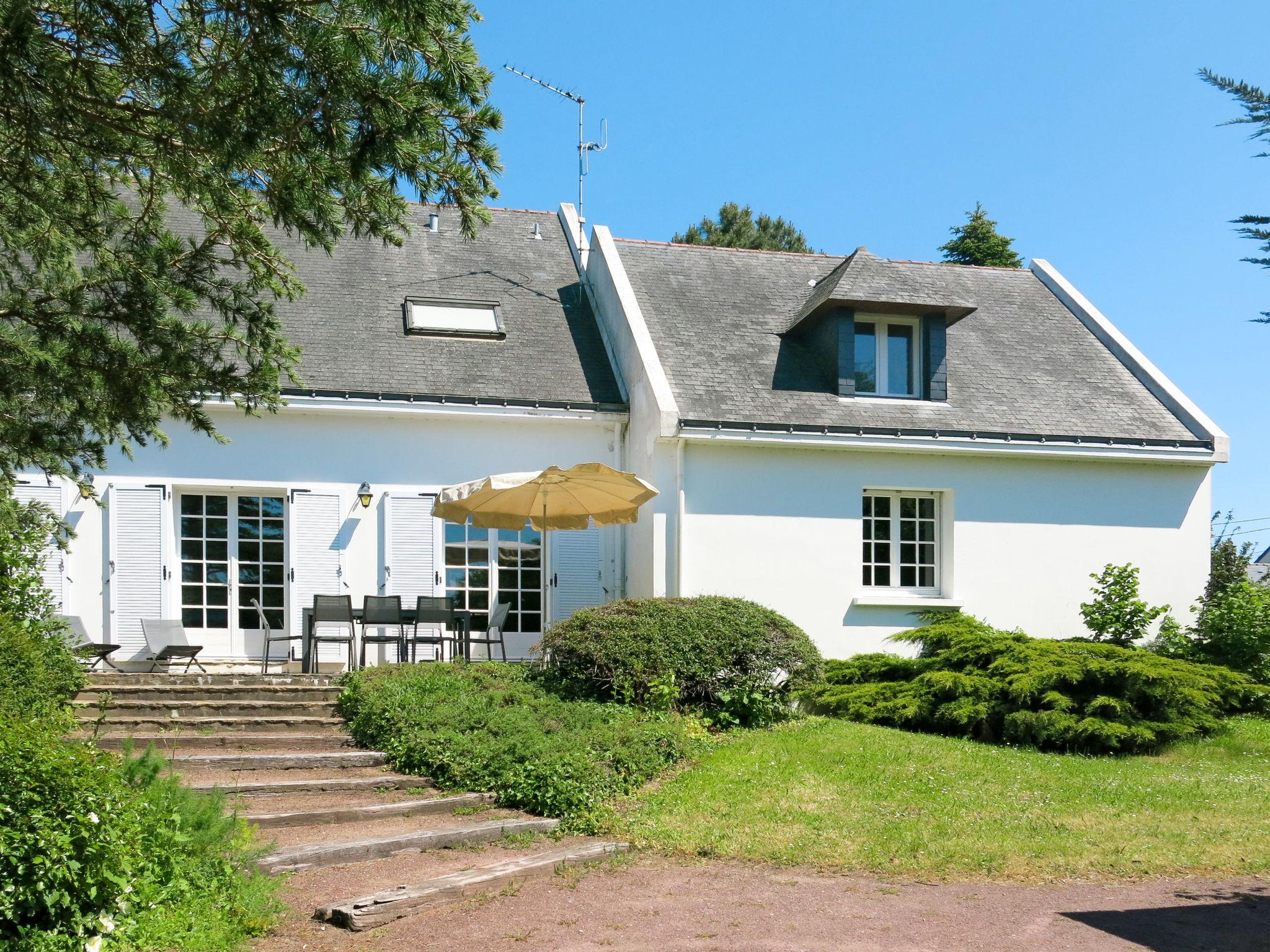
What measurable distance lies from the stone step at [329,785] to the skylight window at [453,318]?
7.69 metres

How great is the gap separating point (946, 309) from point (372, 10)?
36.7 feet

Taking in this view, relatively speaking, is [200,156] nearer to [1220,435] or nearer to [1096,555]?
[1096,555]

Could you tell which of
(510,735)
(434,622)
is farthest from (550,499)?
(510,735)

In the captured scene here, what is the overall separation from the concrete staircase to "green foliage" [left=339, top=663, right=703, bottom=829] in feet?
0.67

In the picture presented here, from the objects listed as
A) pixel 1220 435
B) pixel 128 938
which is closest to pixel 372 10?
pixel 128 938

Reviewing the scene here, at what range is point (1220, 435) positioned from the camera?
1469cm

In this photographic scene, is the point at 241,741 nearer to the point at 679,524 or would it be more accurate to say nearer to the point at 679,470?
the point at 679,524

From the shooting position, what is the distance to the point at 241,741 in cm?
994

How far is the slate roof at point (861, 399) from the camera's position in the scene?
14.2m

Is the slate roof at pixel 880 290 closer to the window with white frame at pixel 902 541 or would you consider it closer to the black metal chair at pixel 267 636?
the window with white frame at pixel 902 541

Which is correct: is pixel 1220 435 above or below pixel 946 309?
below

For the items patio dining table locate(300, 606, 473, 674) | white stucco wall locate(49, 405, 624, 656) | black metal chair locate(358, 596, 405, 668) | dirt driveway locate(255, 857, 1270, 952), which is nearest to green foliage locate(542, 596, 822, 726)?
patio dining table locate(300, 606, 473, 674)

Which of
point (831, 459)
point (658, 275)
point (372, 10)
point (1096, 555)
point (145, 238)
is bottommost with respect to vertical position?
point (1096, 555)

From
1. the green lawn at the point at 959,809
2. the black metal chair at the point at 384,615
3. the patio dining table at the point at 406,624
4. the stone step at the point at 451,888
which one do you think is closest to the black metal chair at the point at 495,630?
the patio dining table at the point at 406,624
